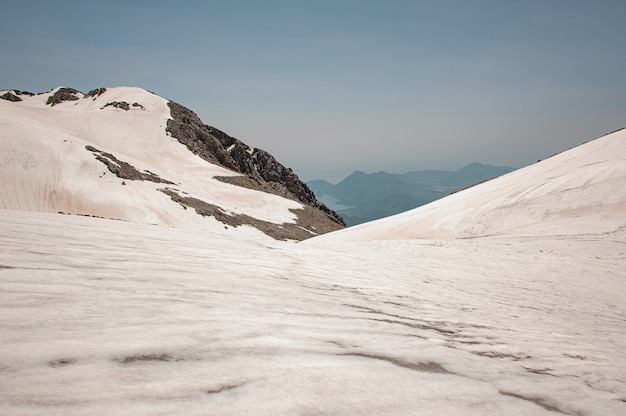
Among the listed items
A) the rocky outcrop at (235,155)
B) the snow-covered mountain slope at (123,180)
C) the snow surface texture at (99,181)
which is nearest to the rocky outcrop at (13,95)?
the snow-covered mountain slope at (123,180)

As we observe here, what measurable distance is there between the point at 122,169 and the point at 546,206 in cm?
4095

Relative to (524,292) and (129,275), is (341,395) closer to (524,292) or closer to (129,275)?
(129,275)

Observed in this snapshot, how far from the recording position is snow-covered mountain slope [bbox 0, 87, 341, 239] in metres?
33.1

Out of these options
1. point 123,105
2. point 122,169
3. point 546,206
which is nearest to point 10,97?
point 123,105

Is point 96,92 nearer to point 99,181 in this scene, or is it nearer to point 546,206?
point 99,181

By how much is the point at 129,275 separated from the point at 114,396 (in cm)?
294

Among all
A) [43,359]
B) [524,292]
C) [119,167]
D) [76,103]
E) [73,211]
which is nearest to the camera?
[43,359]

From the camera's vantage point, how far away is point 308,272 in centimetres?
722

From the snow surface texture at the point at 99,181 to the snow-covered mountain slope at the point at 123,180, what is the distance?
8 centimetres

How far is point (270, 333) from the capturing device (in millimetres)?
3453

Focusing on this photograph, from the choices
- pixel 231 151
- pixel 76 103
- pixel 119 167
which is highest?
pixel 76 103

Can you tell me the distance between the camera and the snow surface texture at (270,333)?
2.32 metres

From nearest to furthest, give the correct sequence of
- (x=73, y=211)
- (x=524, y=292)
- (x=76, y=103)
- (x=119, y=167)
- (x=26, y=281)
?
(x=26, y=281)
(x=524, y=292)
(x=73, y=211)
(x=119, y=167)
(x=76, y=103)

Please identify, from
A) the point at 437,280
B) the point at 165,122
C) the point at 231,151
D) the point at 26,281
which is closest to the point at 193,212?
the point at 437,280
